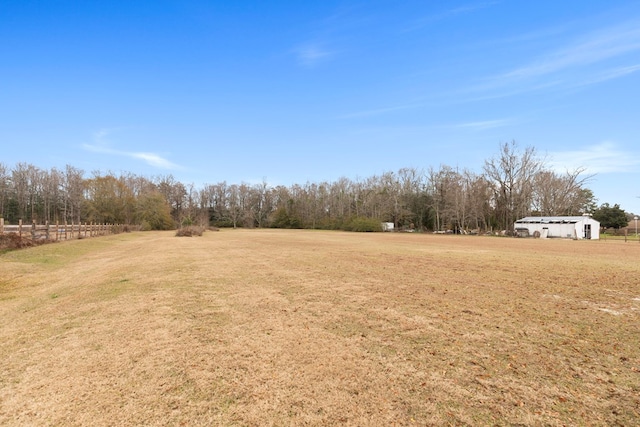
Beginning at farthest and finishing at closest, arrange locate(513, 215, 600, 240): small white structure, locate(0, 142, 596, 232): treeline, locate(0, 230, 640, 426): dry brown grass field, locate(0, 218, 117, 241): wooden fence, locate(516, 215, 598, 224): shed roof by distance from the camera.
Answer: locate(0, 142, 596, 232): treeline
locate(516, 215, 598, 224): shed roof
locate(513, 215, 600, 240): small white structure
locate(0, 218, 117, 241): wooden fence
locate(0, 230, 640, 426): dry brown grass field

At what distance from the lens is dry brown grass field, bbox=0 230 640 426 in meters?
3.20

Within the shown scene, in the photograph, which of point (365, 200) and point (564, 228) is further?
point (365, 200)

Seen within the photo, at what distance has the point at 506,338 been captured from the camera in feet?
16.9

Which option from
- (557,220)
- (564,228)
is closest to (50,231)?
(564,228)

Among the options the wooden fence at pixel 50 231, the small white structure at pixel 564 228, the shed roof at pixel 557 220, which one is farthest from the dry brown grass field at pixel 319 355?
the shed roof at pixel 557 220

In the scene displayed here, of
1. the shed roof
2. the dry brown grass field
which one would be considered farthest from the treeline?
the dry brown grass field

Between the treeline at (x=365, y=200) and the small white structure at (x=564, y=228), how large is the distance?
10.5 metres

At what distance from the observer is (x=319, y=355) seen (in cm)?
450

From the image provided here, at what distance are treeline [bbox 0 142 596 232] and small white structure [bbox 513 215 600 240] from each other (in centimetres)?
1051

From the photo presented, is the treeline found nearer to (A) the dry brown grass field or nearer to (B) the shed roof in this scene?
(B) the shed roof

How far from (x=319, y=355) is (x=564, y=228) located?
53.5 m

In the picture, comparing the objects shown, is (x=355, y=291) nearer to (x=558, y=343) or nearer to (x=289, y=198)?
(x=558, y=343)

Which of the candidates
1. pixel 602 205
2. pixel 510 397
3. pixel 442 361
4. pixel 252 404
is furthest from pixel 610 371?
pixel 602 205

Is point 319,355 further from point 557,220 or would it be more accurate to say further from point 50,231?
point 557,220
